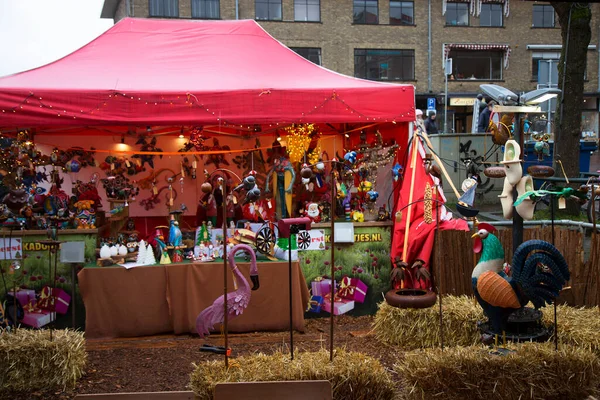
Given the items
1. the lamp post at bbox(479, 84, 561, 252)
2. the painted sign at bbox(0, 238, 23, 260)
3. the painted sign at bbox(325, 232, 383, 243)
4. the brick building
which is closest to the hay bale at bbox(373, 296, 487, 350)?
the lamp post at bbox(479, 84, 561, 252)

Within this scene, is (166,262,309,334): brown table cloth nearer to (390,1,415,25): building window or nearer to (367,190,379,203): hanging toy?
(367,190,379,203): hanging toy

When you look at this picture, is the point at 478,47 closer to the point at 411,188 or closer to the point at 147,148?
the point at 147,148

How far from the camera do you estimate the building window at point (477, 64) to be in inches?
890

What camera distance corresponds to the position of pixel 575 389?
11.3 feet

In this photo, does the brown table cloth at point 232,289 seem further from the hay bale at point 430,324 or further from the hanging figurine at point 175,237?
the hay bale at point 430,324

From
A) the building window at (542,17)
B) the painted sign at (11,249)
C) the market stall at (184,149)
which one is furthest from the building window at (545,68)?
the painted sign at (11,249)

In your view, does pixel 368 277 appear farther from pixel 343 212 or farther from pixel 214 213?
pixel 214 213

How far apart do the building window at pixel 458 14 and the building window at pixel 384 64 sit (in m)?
2.00

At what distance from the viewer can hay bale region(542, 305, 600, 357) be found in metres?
4.05

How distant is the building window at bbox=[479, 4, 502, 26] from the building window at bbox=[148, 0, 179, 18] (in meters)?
11.6

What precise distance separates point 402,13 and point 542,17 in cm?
574

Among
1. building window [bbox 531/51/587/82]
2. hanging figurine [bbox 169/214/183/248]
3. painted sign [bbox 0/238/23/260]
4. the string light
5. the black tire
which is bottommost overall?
the black tire

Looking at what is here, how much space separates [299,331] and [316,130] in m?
2.75

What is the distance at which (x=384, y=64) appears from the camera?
21.9 metres
